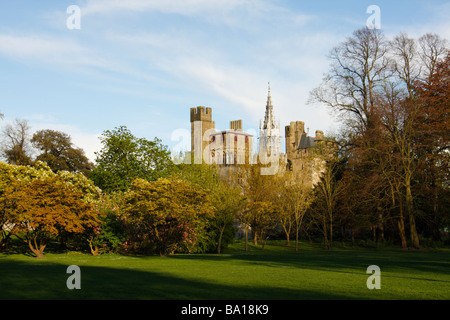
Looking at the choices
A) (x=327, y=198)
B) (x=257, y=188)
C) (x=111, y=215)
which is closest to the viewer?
(x=111, y=215)

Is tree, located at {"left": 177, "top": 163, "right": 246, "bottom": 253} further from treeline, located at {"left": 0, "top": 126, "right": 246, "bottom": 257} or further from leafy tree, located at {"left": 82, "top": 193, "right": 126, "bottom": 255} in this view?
leafy tree, located at {"left": 82, "top": 193, "right": 126, "bottom": 255}

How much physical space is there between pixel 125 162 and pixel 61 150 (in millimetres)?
29320

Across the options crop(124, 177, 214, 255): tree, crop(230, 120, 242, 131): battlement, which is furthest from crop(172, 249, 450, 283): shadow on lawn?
crop(230, 120, 242, 131): battlement

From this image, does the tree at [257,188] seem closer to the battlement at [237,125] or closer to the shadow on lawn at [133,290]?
the shadow on lawn at [133,290]

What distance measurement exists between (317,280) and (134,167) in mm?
34110

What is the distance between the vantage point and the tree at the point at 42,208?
22812mm

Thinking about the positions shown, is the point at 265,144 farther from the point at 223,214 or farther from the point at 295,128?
the point at 223,214

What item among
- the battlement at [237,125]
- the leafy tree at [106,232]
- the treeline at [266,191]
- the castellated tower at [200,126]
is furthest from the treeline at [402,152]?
the battlement at [237,125]

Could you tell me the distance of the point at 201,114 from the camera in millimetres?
83938

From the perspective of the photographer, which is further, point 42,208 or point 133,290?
point 42,208

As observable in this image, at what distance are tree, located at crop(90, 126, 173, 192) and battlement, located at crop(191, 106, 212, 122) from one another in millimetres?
37622

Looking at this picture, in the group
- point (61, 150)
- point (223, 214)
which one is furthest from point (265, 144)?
point (223, 214)
